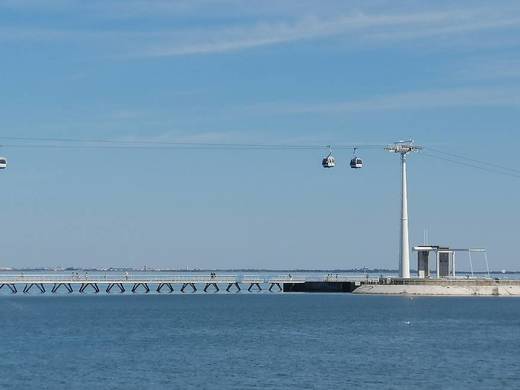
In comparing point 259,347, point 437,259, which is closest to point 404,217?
point 437,259

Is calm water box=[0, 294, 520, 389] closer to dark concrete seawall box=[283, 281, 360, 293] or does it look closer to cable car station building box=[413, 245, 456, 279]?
cable car station building box=[413, 245, 456, 279]

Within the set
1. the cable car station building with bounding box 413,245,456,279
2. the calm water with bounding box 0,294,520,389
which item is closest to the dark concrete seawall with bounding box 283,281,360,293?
the cable car station building with bounding box 413,245,456,279

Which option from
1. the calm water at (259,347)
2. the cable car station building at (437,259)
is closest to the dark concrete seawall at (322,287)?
the cable car station building at (437,259)

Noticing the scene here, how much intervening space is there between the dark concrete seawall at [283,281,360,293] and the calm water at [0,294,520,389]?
3574cm

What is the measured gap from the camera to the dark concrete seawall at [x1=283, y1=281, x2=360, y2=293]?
174 metres

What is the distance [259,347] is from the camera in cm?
8281

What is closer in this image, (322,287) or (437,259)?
(437,259)

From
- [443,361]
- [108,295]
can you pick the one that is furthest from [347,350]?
[108,295]

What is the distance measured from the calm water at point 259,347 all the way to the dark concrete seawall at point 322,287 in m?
35.7

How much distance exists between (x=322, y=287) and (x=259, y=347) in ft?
318

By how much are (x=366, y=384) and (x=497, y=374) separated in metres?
8.90

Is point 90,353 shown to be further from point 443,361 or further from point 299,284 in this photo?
point 299,284

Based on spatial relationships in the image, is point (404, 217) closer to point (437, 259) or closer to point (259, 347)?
point (437, 259)

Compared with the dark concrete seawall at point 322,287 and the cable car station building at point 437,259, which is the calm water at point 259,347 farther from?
the dark concrete seawall at point 322,287
